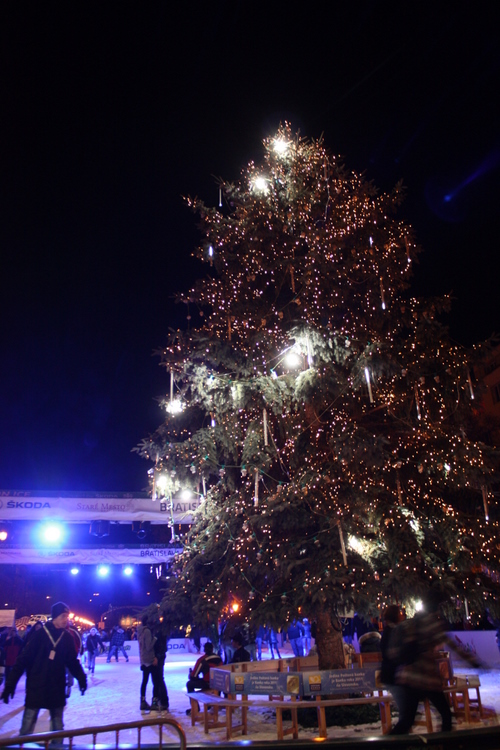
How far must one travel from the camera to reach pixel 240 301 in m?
13.4

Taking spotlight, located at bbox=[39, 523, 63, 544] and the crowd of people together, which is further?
spotlight, located at bbox=[39, 523, 63, 544]

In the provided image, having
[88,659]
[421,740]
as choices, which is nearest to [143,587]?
[88,659]

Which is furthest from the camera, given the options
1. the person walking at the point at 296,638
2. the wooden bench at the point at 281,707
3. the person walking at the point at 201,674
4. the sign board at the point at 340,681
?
the person walking at the point at 296,638

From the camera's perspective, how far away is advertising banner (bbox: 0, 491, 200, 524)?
65.4ft

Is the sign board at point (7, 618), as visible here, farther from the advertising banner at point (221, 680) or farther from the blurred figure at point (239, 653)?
the advertising banner at point (221, 680)

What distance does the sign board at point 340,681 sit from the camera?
28.9 ft

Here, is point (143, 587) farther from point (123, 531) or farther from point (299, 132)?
point (299, 132)

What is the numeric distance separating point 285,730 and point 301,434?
5.48 metres

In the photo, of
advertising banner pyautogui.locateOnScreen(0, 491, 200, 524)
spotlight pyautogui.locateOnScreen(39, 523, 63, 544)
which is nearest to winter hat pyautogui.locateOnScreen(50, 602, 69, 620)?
advertising banner pyautogui.locateOnScreen(0, 491, 200, 524)

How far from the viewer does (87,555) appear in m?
21.9

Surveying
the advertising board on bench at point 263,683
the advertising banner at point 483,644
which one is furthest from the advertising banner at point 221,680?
the advertising banner at point 483,644

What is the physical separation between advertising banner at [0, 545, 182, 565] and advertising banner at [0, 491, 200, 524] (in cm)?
150

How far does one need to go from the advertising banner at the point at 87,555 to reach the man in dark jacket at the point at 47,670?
12.8 meters

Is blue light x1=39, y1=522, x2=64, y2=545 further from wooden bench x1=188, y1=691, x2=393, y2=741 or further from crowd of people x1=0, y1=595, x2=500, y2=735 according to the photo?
crowd of people x1=0, y1=595, x2=500, y2=735
